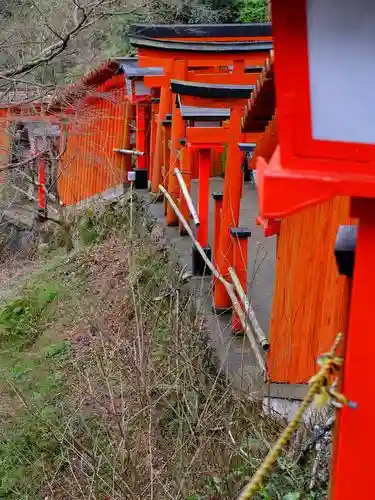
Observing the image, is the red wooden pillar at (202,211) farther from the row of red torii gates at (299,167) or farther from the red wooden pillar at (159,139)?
the red wooden pillar at (159,139)

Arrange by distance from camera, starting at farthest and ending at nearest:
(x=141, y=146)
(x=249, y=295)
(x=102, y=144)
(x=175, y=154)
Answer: (x=102, y=144)
(x=141, y=146)
(x=175, y=154)
(x=249, y=295)

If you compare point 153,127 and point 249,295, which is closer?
point 249,295

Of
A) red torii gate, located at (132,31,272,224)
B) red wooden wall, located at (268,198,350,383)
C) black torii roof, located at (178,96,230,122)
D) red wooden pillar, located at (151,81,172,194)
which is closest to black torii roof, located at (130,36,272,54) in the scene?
red torii gate, located at (132,31,272,224)

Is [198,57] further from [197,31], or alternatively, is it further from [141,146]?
[141,146]

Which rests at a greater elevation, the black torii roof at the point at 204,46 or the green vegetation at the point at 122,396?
the black torii roof at the point at 204,46

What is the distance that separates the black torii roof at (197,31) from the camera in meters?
9.34

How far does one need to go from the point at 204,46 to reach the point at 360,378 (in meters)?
6.32

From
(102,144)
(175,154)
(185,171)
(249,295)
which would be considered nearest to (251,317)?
(249,295)

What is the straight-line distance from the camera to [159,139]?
39.1ft

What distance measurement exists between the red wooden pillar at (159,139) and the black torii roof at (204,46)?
2.98 m

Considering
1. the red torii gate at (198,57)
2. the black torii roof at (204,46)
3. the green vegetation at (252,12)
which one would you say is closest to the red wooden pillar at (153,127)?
the red torii gate at (198,57)

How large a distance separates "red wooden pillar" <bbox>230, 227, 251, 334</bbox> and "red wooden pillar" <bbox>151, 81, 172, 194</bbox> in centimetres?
530

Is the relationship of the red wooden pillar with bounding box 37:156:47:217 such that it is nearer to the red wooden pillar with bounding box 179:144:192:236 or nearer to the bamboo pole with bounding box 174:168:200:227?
the red wooden pillar with bounding box 179:144:192:236

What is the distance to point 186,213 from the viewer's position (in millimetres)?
9734
